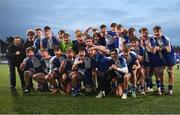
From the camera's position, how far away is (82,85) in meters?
10.4

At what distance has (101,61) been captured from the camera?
31.3 ft

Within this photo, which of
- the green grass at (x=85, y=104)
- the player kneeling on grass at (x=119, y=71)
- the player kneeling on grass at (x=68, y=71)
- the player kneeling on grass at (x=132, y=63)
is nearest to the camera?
the green grass at (x=85, y=104)

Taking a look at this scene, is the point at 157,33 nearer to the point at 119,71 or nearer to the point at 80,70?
the point at 119,71

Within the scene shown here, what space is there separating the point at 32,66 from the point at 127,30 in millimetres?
2670

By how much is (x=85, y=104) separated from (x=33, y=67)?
2.81 meters

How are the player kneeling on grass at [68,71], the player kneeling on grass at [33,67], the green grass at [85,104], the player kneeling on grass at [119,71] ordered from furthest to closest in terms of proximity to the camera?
1. the player kneeling on grass at [33,67]
2. the player kneeling on grass at [68,71]
3. the player kneeling on grass at [119,71]
4. the green grass at [85,104]

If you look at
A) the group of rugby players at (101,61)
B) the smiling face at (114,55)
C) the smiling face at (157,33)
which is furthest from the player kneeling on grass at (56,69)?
the smiling face at (157,33)

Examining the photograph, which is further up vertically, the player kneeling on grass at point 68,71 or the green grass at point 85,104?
the player kneeling on grass at point 68,71

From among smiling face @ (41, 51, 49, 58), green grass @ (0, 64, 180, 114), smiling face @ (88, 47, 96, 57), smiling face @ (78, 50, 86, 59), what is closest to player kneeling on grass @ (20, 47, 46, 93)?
smiling face @ (41, 51, 49, 58)

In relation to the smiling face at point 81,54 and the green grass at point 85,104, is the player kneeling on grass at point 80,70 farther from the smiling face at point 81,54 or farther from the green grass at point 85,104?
the green grass at point 85,104

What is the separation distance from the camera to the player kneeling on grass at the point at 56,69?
9867 mm

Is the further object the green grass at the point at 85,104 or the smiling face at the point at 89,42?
the smiling face at the point at 89,42

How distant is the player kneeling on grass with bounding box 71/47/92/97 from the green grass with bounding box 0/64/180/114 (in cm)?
45

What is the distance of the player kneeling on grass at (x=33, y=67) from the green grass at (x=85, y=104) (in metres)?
0.93
